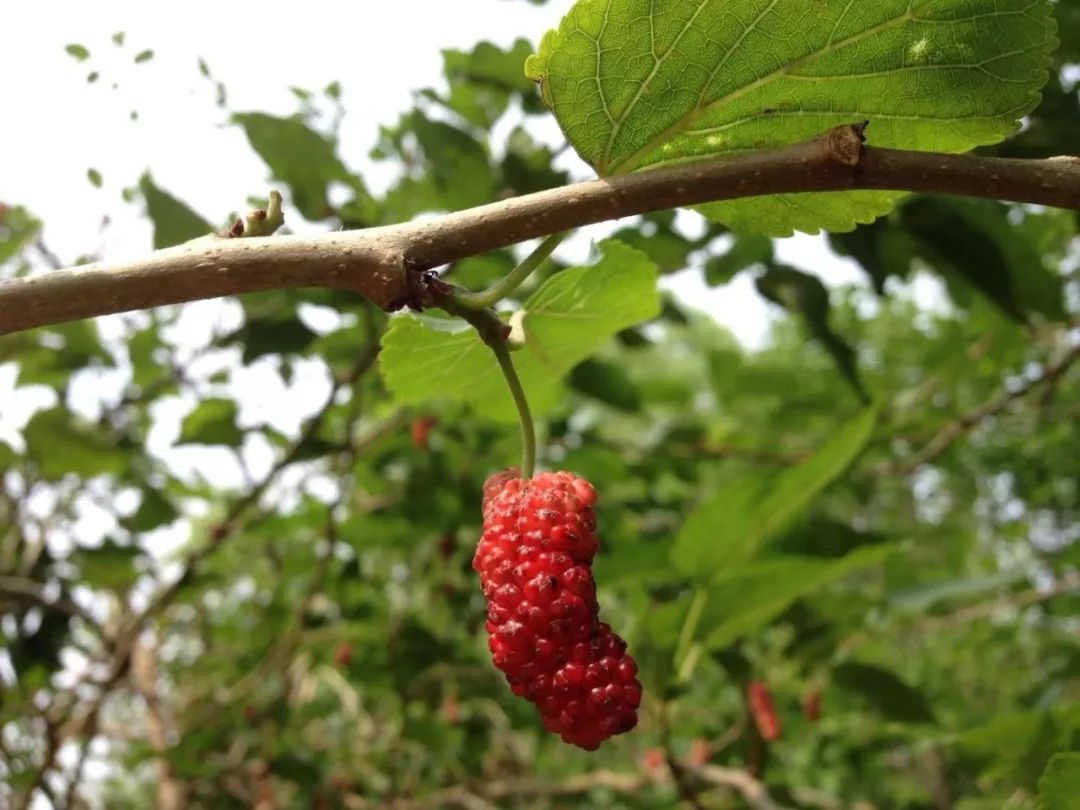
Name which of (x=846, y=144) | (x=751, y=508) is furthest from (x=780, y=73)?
(x=751, y=508)

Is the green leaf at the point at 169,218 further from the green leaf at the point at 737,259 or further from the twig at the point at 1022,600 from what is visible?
the twig at the point at 1022,600

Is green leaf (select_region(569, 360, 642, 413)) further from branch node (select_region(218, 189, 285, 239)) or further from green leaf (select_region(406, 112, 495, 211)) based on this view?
branch node (select_region(218, 189, 285, 239))

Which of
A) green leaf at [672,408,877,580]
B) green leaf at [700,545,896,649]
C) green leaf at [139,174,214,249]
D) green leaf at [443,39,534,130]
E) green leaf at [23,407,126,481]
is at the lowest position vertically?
green leaf at [700,545,896,649]

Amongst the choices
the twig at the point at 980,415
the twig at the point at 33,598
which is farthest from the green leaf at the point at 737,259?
the twig at the point at 33,598

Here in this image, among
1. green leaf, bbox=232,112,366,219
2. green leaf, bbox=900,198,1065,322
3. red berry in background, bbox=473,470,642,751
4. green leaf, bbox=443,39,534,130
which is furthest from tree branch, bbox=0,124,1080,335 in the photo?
green leaf, bbox=443,39,534,130

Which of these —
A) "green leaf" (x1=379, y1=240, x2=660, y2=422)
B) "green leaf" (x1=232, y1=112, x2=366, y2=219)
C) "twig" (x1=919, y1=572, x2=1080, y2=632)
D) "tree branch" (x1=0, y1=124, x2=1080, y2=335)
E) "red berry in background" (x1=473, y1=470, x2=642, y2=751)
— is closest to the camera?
"tree branch" (x1=0, y1=124, x2=1080, y2=335)

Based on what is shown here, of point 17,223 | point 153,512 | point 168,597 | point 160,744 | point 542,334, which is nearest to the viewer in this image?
point 542,334

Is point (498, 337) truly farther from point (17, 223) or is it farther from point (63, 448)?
point (17, 223)
